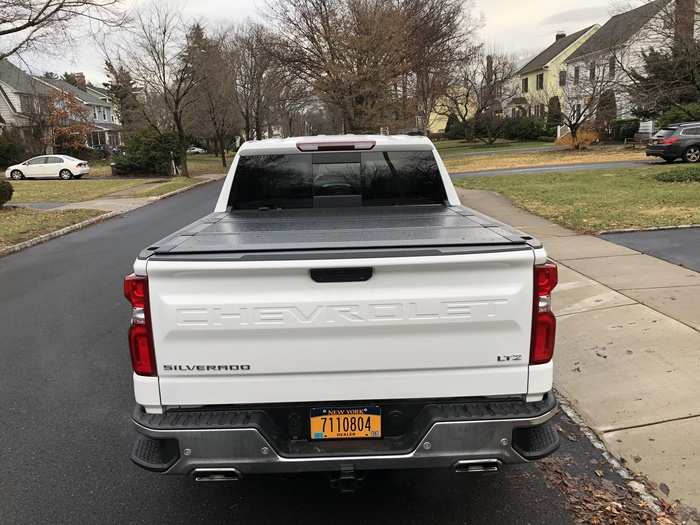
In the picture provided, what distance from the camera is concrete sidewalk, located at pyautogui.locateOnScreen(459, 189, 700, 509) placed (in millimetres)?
3629

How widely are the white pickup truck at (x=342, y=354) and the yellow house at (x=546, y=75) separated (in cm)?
5564

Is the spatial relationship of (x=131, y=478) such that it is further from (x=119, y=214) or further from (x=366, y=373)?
(x=119, y=214)

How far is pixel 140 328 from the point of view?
8.51 feet

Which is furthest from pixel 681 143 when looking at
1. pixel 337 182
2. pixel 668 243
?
pixel 337 182

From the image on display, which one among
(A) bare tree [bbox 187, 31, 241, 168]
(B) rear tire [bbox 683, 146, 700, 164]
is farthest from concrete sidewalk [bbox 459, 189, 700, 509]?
(A) bare tree [bbox 187, 31, 241, 168]

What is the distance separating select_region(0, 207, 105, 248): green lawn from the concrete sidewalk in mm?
11184

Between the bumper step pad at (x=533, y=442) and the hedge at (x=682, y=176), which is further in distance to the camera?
the hedge at (x=682, y=176)

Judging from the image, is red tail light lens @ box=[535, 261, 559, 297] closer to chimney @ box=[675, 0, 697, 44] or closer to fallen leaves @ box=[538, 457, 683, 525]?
fallen leaves @ box=[538, 457, 683, 525]

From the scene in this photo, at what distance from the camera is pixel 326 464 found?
263cm

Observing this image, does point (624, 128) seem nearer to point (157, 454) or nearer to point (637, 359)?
point (637, 359)

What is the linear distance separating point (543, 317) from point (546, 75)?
66.7 metres

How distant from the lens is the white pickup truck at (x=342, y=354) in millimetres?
2506

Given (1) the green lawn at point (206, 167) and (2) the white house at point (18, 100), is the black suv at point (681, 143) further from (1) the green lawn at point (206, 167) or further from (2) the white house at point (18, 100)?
(2) the white house at point (18, 100)

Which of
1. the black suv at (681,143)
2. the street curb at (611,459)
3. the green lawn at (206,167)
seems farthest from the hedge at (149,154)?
the street curb at (611,459)
